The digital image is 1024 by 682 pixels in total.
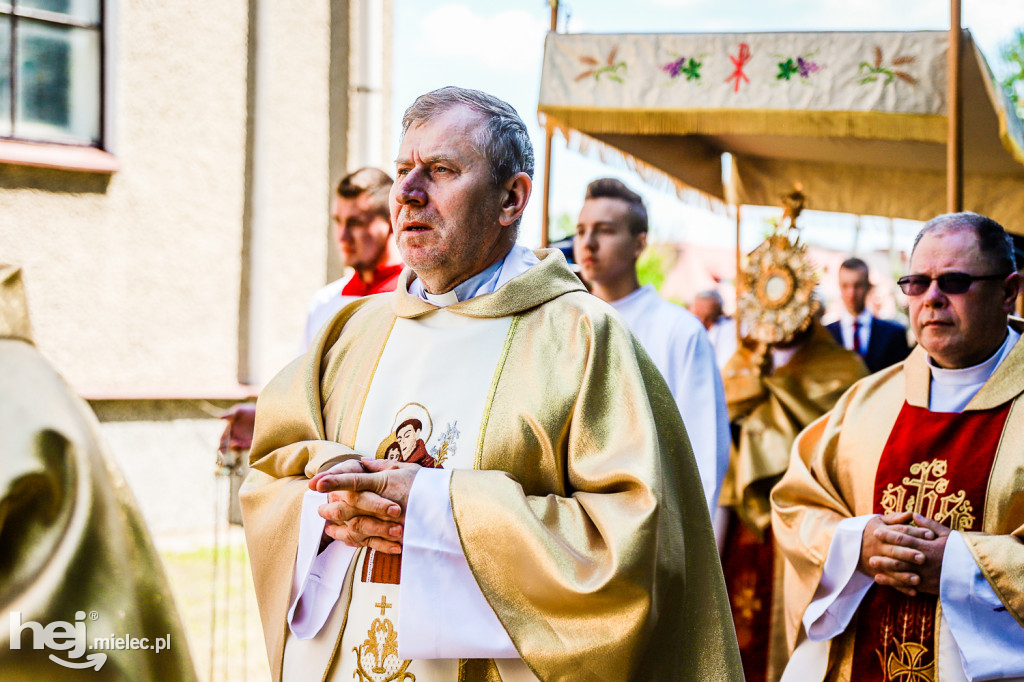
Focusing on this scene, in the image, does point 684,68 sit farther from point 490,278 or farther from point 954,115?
point 490,278

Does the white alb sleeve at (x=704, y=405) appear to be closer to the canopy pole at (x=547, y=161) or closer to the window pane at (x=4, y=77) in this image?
the canopy pole at (x=547, y=161)

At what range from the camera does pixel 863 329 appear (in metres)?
7.80

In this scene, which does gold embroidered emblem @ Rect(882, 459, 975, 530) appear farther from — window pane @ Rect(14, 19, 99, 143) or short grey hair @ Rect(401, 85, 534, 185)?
window pane @ Rect(14, 19, 99, 143)

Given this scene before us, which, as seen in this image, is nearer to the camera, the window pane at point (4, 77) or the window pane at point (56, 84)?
the window pane at point (4, 77)

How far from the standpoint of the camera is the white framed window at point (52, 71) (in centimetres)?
708

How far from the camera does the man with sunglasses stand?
279 cm

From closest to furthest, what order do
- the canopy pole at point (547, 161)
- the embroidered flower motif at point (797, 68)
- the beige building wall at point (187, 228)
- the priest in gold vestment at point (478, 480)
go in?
the priest in gold vestment at point (478, 480), the embroidered flower motif at point (797, 68), the canopy pole at point (547, 161), the beige building wall at point (187, 228)

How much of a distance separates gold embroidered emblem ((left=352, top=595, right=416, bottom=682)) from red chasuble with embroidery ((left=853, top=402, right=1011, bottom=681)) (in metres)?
1.59

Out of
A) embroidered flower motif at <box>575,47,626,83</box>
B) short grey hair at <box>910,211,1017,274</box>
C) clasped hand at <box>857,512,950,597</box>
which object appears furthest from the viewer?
embroidered flower motif at <box>575,47,626,83</box>

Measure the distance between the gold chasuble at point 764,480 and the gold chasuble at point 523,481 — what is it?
300 centimetres

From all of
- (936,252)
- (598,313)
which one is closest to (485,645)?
(598,313)

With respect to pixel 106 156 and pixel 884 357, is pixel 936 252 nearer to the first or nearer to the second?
pixel 884 357

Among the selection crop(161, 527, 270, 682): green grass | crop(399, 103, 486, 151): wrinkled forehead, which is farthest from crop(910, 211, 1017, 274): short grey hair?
crop(161, 527, 270, 682): green grass

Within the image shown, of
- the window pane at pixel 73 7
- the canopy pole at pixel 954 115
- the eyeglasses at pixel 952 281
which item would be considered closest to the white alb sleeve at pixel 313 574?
the eyeglasses at pixel 952 281
